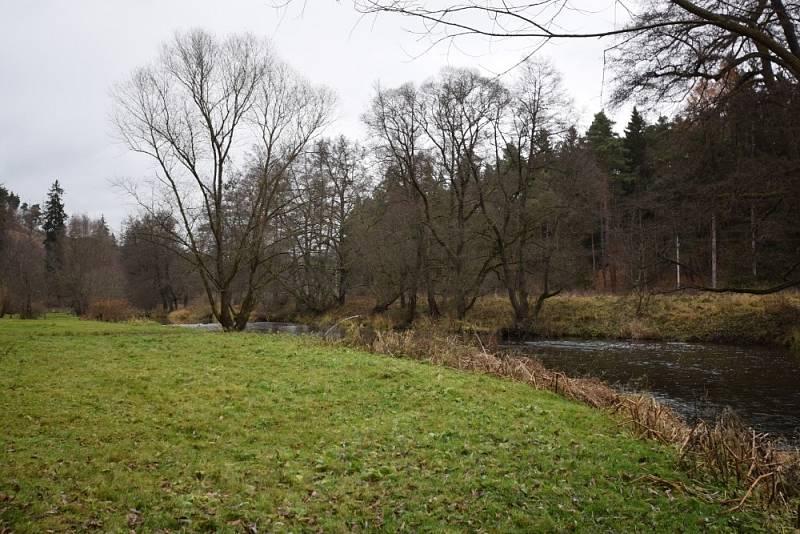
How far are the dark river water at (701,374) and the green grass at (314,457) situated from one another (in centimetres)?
345

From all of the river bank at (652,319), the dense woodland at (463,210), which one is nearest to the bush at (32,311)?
the dense woodland at (463,210)

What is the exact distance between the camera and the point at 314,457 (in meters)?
6.14

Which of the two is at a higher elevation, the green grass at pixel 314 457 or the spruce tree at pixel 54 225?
the spruce tree at pixel 54 225

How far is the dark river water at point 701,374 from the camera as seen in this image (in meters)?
10.8

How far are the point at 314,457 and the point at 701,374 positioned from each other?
13447 millimetres

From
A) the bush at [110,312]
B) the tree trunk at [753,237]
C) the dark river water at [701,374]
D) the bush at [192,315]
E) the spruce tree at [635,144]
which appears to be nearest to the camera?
the dark river water at [701,374]

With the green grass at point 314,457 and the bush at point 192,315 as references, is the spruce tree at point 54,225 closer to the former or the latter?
the bush at point 192,315

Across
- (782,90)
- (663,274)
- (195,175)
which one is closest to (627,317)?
(663,274)

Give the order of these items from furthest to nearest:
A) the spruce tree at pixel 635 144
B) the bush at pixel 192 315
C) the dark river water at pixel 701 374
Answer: the spruce tree at pixel 635 144
the bush at pixel 192 315
the dark river water at pixel 701 374

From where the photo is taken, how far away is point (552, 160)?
2784cm

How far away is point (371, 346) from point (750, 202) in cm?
1010

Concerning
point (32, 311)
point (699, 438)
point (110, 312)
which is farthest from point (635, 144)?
point (32, 311)

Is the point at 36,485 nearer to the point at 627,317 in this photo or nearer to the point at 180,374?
the point at 180,374

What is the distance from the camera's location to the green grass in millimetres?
4566
